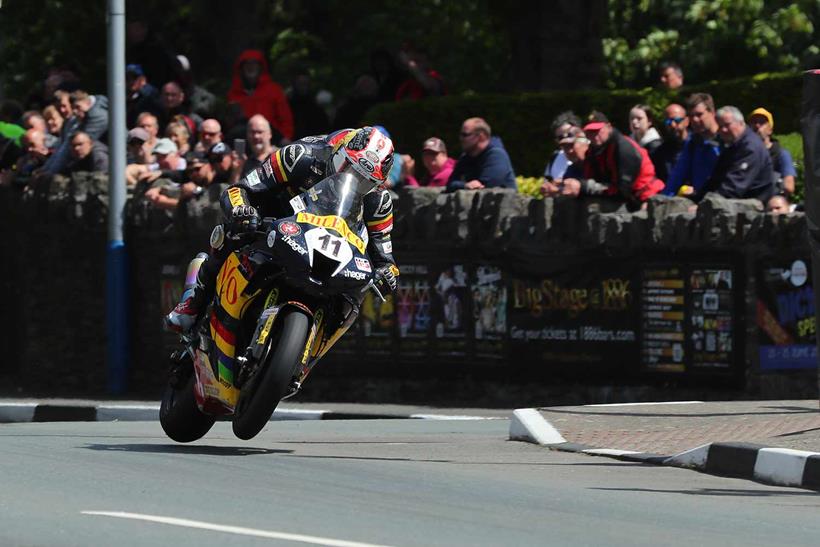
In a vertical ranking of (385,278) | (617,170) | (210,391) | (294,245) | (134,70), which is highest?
(134,70)

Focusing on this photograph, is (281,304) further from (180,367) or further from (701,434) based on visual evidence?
(701,434)

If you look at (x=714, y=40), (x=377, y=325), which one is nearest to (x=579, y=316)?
(x=377, y=325)

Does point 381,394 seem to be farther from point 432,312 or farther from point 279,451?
point 279,451

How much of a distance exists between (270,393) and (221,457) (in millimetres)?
687

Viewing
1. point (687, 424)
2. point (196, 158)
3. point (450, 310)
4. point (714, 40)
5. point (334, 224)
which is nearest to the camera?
point (334, 224)

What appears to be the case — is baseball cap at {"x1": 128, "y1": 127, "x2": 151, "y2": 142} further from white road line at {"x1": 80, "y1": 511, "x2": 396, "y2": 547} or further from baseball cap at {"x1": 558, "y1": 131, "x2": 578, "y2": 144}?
white road line at {"x1": 80, "y1": 511, "x2": 396, "y2": 547}

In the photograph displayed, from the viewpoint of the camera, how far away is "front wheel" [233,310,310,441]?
35.9ft

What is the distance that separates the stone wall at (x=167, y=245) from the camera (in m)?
16.2

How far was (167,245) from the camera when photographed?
64.6ft

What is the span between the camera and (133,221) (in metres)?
19.9

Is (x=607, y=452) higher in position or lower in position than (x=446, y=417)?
higher

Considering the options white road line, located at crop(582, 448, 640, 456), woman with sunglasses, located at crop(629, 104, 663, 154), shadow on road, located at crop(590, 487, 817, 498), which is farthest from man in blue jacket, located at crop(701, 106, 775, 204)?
shadow on road, located at crop(590, 487, 817, 498)

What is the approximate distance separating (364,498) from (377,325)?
8.93 m

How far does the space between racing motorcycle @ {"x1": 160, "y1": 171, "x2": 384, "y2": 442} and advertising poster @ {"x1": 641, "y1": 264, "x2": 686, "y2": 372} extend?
511cm
